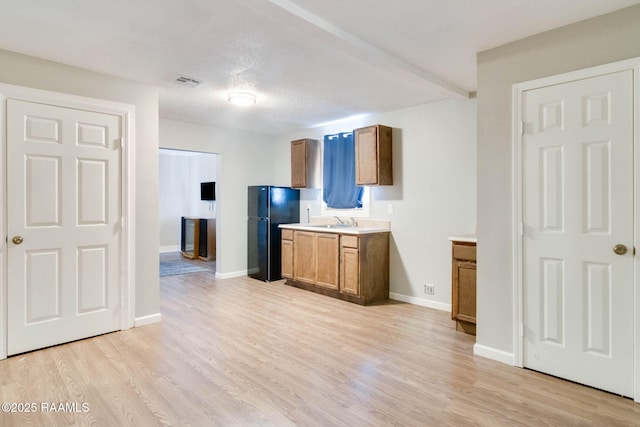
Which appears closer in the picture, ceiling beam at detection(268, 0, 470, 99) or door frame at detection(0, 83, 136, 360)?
ceiling beam at detection(268, 0, 470, 99)

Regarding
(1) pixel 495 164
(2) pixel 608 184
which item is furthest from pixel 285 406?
(2) pixel 608 184

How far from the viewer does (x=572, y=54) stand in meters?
2.46

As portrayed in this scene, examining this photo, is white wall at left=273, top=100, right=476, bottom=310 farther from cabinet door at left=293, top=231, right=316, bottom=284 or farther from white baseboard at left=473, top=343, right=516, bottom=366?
white baseboard at left=473, top=343, right=516, bottom=366

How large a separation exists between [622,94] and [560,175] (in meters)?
0.60

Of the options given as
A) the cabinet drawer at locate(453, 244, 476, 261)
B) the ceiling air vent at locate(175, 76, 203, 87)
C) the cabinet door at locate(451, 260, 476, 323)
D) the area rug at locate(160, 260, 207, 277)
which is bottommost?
the area rug at locate(160, 260, 207, 277)

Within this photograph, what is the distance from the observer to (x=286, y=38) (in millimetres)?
2627

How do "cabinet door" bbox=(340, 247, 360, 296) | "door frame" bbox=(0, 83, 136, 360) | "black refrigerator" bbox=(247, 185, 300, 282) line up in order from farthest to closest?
"black refrigerator" bbox=(247, 185, 300, 282) → "cabinet door" bbox=(340, 247, 360, 296) → "door frame" bbox=(0, 83, 136, 360)

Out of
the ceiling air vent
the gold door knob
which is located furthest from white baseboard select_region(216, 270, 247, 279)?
the gold door knob

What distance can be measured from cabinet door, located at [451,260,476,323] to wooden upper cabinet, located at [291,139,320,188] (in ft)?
9.13

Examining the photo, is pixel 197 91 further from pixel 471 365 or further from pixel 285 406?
pixel 471 365

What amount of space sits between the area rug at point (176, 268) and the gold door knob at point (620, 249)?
6.08 metres

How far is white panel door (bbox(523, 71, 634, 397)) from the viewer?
7.50ft

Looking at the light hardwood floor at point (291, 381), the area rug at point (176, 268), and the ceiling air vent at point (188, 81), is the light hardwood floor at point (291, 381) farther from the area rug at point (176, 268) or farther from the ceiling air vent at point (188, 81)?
the area rug at point (176, 268)

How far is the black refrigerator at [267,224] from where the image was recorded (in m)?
5.70
